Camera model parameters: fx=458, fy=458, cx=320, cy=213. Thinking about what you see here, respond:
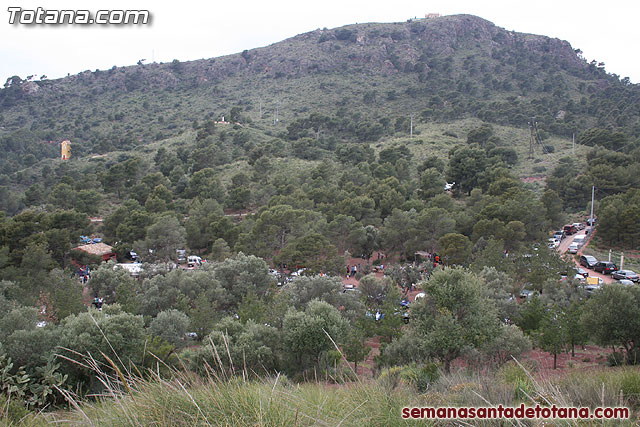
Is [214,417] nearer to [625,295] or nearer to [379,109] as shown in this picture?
[625,295]

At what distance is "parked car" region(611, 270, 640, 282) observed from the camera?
23000 mm

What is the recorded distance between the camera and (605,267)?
25.3 metres

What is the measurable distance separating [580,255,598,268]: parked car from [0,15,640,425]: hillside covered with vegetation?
2.73 m

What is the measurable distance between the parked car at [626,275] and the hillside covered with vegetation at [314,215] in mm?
2953

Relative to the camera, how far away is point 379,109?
3000 inches

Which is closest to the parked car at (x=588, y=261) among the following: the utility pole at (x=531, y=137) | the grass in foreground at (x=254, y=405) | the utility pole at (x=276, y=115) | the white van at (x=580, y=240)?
the white van at (x=580, y=240)

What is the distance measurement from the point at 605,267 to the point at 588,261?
1130mm

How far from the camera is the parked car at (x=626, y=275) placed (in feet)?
75.5

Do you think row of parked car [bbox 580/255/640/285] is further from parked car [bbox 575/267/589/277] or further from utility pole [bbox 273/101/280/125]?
utility pole [bbox 273/101/280/125]

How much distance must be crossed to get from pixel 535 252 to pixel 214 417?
22.9m

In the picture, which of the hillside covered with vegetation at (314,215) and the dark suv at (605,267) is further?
the dark suv at (605,267)

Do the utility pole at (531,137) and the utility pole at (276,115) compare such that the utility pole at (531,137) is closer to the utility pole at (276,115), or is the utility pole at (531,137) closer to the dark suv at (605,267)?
the dark suv at (605,267)

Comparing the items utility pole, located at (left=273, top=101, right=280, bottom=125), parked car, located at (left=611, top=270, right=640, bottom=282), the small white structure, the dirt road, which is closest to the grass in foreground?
the small white structure

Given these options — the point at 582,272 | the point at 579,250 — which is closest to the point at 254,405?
the point at 582,272
